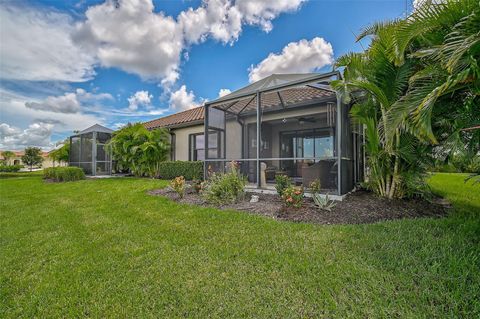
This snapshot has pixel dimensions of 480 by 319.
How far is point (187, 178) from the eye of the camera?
407 inches

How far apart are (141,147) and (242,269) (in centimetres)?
1046

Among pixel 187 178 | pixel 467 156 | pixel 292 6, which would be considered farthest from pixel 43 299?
pixel 292 6

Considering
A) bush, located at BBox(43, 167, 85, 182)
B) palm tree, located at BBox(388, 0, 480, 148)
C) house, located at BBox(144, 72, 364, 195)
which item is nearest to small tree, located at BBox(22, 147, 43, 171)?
bush, located at BBox(43, 167, 85, 182)

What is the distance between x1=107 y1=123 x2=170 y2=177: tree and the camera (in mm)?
11695

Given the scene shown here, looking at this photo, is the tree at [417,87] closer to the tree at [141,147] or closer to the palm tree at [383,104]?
the palm tree at [383,104]

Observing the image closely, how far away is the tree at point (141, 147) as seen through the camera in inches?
460

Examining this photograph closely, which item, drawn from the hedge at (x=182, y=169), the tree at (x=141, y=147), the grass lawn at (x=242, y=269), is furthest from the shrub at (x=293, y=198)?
the tree at (x=141, y=147)

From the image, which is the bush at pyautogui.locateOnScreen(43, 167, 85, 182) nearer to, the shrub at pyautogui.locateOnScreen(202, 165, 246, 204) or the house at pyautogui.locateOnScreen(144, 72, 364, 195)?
the house at pyautogui.locateOnScreen(144, 72, 364, 195)

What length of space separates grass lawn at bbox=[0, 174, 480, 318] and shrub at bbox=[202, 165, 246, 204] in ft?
4.77

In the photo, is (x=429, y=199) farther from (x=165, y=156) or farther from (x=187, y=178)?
(x=165, y=156)

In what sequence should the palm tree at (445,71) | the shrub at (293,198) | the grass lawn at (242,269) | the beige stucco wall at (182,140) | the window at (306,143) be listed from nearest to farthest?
the grass lawn at (242,269)
the palm tree at (445,71)
the shrub at (293,198)
the window at (306,143)
the beige stucco wall at (182,140)

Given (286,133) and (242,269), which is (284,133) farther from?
(242,269)

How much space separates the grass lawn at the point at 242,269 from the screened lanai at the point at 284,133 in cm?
285

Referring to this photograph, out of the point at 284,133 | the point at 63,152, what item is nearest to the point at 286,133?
the point at 284,133
